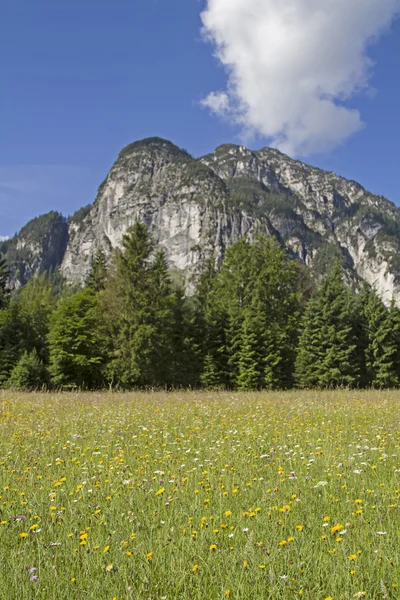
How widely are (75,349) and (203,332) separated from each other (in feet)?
34.6

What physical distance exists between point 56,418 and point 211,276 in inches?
1493

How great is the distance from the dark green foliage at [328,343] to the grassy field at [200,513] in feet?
90.7

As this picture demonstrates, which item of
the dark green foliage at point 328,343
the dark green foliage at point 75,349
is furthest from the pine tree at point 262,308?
the dark green foliage at point 75,349

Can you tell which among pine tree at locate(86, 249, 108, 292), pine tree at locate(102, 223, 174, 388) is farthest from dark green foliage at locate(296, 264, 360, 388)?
pine tree at locate(86, 249, 108, 292)

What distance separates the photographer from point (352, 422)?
9078 mm

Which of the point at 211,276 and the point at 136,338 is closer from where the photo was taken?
the point at 136,338

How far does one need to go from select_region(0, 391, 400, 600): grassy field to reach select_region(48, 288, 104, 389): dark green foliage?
21362 mm

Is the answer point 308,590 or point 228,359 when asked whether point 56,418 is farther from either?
point 228,359

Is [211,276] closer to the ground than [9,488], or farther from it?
farther from it

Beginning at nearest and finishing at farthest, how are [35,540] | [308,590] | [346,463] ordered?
[308,590]
[35,540]
[346,463]

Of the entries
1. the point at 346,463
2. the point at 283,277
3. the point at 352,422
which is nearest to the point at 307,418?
the point at 352,422

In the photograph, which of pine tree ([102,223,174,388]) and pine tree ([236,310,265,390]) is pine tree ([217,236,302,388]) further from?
pine tree ([102,223,174,388])

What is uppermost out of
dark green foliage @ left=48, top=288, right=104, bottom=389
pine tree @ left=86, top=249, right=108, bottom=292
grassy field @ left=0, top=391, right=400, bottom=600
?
pine tree @ left=86, top=249, right=108, bottom=292

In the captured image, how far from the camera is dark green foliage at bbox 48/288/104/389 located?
2906 centimetres
